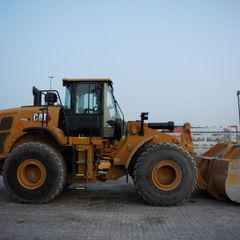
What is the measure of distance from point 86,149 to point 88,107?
3.29 feet

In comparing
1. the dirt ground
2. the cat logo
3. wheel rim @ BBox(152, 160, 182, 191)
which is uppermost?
the cat logo

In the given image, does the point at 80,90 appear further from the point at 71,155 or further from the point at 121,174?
the point at 121,174

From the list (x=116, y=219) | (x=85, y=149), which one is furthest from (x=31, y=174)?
(x=116, y=219)

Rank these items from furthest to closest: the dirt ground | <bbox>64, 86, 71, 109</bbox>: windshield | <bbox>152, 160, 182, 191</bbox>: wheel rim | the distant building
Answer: the distant building < <bbox>64, 86, 71, 109</bbox>: windshield < <bbox>152, 160, 182, 191</bbox>: wheel rim < the dirt ground

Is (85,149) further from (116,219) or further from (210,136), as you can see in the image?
(210,136)

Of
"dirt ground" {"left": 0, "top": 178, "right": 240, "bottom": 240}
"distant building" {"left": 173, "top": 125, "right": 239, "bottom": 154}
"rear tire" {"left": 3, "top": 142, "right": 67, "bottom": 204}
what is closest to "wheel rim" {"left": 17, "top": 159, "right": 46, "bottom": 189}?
"rear tire" {"left": 3, "top": 142, "right": 67, "bottom": 204}

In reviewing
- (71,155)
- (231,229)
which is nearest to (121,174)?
(71,155)

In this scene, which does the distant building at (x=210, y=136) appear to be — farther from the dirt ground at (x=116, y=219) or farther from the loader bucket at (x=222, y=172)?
the dirt ground at (x=116, y=219)

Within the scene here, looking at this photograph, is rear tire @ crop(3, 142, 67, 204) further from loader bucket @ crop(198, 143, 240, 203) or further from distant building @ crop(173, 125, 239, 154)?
distant building @ crop(173, 125, 239, 154)

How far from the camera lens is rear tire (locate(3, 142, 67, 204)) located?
27.9 ft

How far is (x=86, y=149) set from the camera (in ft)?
29.2

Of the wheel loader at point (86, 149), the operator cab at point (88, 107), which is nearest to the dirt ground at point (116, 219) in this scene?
the wheel loader at point (86, 149)

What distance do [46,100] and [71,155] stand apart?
1416mm

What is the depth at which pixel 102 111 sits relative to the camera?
360 inches
